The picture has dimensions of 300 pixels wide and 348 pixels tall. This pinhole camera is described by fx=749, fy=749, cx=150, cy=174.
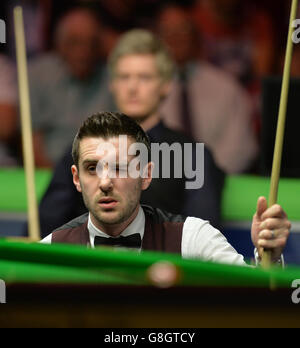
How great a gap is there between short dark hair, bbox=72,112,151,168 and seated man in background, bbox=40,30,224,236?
23cm

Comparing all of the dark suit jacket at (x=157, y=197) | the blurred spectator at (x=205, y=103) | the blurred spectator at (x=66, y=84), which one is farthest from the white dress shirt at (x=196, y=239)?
the blurred spectator at (x=66, y=84)

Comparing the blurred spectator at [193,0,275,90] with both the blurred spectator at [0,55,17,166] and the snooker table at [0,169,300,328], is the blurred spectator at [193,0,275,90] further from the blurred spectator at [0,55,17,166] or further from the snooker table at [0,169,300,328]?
the snooker table at [0,169,300,328]

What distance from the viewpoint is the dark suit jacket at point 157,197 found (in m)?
1.51

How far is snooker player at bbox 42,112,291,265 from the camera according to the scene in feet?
3.60

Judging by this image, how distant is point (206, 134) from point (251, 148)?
155 millimetres

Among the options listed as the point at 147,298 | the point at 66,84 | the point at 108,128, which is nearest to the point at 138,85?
the point at 108,128

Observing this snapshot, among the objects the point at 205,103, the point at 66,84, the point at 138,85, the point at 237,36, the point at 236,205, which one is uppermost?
the point at 237,36

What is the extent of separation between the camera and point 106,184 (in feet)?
3.70

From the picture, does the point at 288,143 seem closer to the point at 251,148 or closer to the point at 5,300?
the point at 251,148

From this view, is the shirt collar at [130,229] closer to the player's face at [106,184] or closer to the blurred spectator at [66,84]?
the player's face at [106,184]

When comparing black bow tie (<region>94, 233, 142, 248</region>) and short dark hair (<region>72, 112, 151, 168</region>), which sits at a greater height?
short dark hair (<region>72, 112, 151, 168</region>)

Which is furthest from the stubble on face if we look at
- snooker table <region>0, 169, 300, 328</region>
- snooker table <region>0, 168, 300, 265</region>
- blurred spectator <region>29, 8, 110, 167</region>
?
blurred spectator <region>29, 8, 110, 167</region>

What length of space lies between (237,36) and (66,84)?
2.14 feet

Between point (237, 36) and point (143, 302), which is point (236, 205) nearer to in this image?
point (143, 302)
